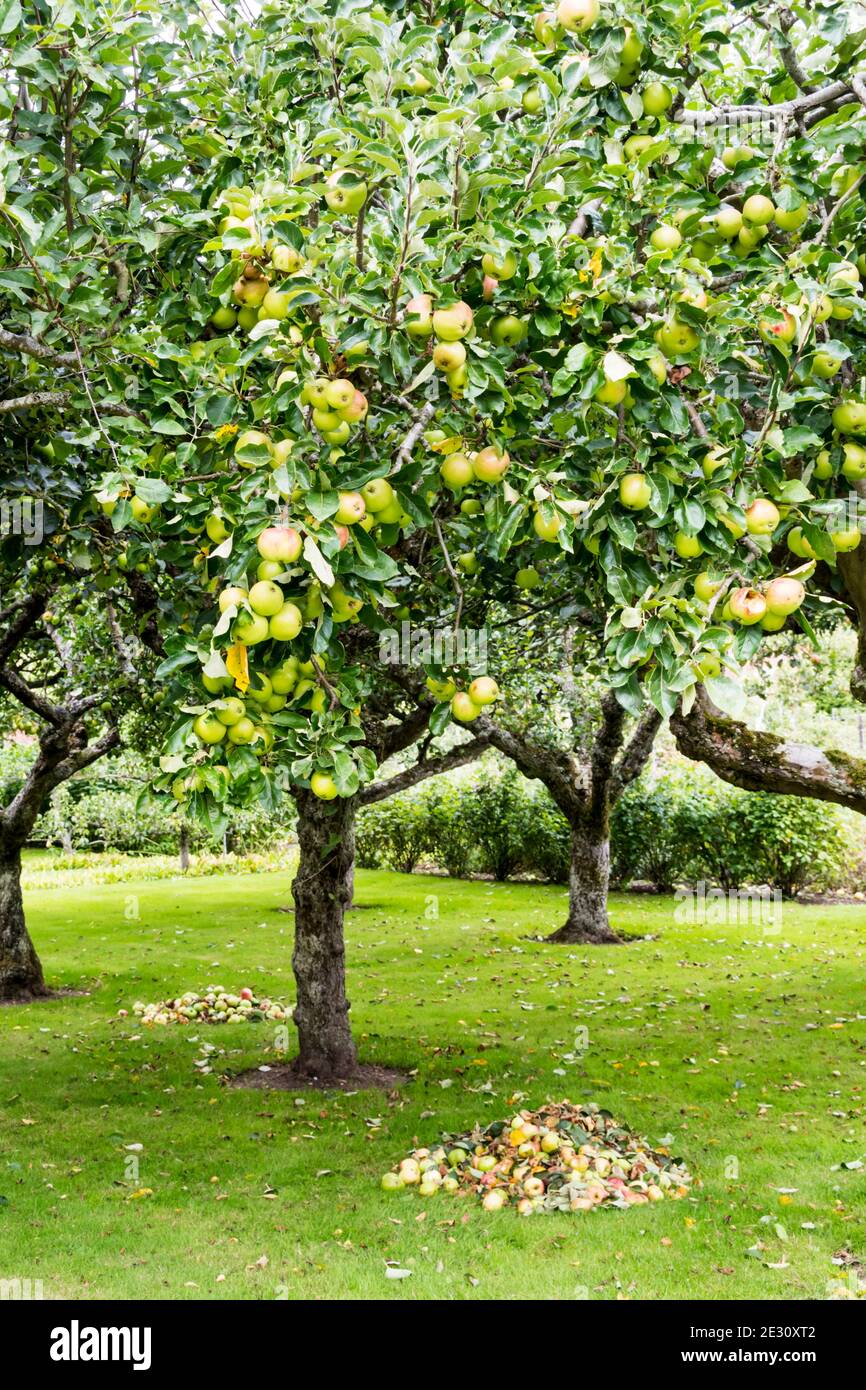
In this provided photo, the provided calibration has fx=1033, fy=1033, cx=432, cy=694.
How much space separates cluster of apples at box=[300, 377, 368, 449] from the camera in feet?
8.41

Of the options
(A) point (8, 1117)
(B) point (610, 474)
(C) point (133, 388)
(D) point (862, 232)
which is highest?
(D) point (862, 232)

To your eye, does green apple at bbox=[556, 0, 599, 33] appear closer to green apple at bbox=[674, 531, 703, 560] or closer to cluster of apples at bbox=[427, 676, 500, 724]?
green apple at bbox=[674, 531, 703, 560]

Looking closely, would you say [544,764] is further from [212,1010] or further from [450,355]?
[450,355]

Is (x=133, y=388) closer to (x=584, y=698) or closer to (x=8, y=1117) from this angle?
(x=8, y=1117)

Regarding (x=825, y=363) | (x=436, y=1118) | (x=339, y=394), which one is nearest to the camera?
(x=339, y=394)

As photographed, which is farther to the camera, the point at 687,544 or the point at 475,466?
the point at 475,466

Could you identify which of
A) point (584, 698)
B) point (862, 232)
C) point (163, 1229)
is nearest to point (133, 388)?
point (862, 232)

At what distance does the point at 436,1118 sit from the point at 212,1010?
412 cm

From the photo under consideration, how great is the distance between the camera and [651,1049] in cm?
895

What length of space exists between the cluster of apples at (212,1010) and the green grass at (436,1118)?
14.8 inches

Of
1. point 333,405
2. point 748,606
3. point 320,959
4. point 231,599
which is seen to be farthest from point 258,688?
point 320,959

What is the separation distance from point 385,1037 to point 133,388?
7.15m

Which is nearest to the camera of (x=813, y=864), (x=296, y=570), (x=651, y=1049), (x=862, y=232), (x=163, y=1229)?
(x=296, y=570)

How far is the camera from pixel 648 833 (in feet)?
61.0
